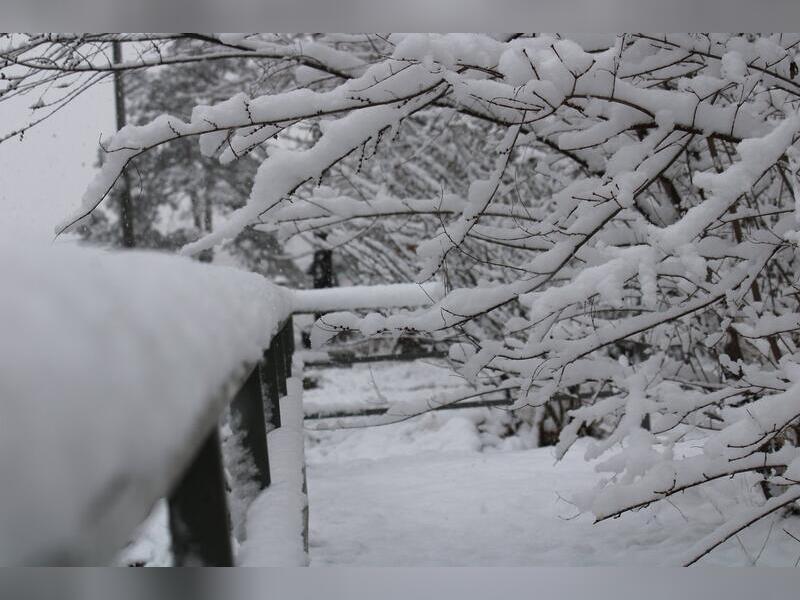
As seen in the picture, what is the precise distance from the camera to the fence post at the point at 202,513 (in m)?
0.50

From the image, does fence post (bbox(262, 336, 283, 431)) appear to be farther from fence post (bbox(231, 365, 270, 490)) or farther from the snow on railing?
the snow on railing

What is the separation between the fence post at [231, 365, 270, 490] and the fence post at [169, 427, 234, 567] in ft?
1.55

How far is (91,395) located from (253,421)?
2.71 feet

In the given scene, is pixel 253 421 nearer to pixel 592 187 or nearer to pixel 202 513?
pixel 202 513

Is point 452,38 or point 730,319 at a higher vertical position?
point 452,38

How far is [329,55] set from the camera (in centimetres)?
174

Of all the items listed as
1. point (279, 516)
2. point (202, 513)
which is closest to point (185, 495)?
point (202, 513)

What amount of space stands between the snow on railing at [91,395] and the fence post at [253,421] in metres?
0.62

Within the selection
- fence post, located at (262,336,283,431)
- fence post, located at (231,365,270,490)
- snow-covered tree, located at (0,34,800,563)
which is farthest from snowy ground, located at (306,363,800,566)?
fence post, located at (231,365,270,490)
